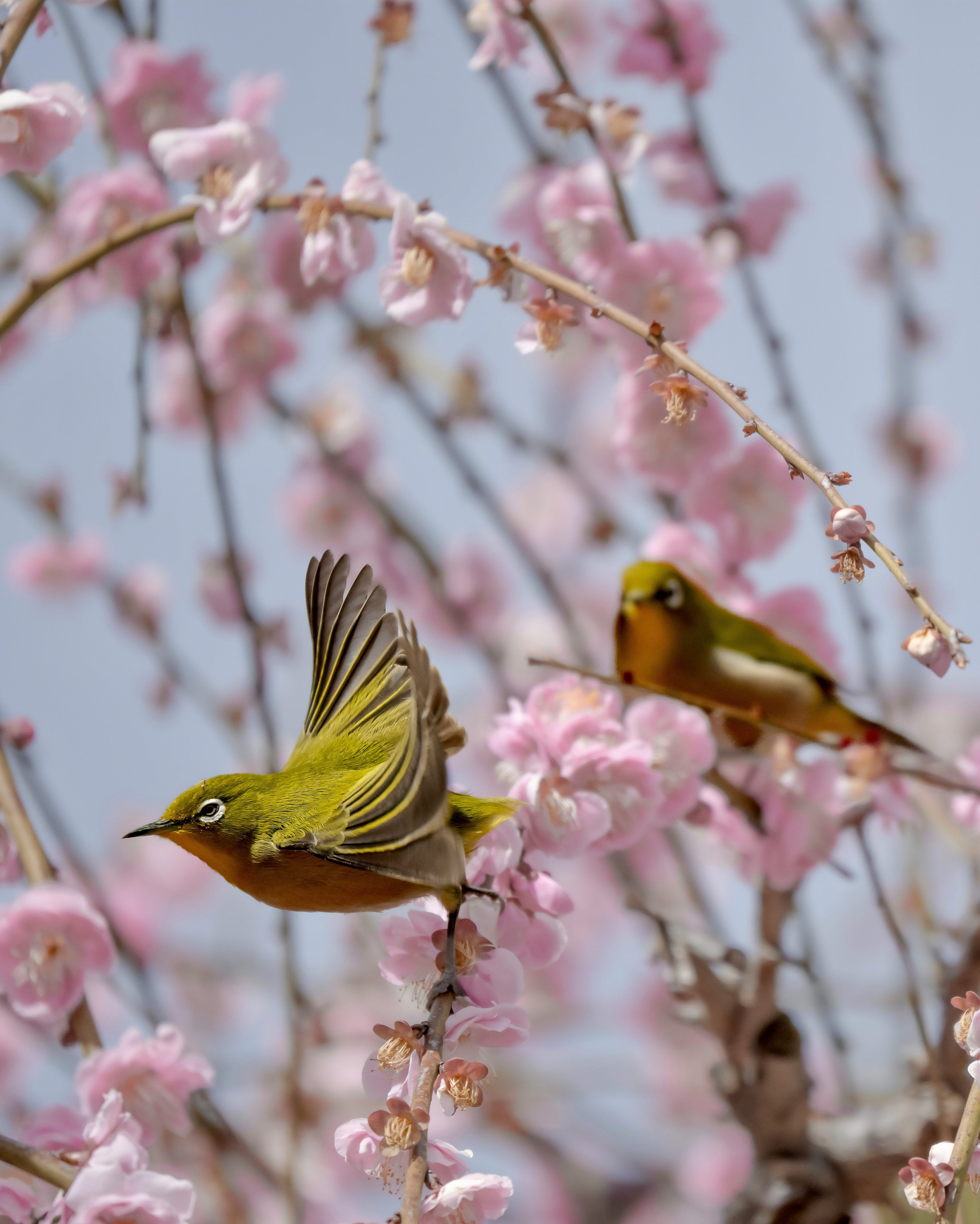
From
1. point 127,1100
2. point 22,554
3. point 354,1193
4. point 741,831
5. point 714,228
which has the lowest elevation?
point 127,1100

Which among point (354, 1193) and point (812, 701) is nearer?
point (812, 701)

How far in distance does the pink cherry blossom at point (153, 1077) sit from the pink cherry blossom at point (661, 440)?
2.77ft

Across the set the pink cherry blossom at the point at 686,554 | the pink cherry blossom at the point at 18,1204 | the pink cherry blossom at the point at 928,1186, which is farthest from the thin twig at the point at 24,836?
the pink cherry blossom at the point at 686,554

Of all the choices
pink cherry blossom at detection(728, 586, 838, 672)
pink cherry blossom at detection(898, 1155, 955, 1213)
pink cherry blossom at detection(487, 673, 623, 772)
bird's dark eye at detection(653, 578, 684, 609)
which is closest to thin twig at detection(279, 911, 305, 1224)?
pink cherry blossom at detection(487, 673, 623, 772)

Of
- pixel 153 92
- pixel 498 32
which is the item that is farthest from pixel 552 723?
pixel 153 92

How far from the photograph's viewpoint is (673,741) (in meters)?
1.06

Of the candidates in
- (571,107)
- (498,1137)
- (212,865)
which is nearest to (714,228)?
(571,107)

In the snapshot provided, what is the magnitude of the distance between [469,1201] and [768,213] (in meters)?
1.52

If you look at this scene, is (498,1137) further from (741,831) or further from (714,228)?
(714,228)

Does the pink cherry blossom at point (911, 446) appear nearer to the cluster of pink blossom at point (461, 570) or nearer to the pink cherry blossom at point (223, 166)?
the cluster of pink blossom at point (461, 570)

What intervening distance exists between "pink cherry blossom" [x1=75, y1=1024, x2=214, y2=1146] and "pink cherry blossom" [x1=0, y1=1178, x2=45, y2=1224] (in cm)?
12

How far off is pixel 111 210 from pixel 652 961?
1.27m

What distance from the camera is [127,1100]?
101cm

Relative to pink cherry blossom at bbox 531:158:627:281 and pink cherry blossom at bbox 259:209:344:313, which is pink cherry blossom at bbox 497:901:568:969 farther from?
pink cherry blossom at bbox 259:209:344:313
